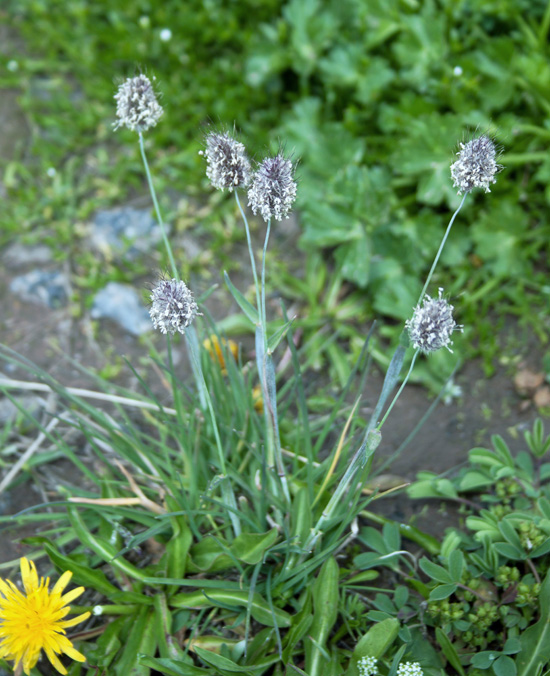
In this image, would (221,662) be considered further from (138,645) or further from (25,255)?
(25,255)

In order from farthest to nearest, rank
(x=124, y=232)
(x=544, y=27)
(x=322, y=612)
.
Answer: (x=124, y=232) < (x=544, y=27) < (x=322, y=612)

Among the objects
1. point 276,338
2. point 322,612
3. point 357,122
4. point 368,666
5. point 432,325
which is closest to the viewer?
point 432,325

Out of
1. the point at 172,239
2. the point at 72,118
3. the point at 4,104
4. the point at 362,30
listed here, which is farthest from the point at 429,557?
the point at 4,104

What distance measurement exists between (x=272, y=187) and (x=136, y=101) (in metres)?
0.56

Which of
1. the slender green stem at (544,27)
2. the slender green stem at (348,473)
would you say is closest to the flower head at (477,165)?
the slender green stem at (348,473)

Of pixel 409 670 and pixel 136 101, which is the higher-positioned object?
pixel 136 101

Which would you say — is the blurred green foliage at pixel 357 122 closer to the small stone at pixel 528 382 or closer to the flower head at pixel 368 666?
the small stone at pixel 528 382

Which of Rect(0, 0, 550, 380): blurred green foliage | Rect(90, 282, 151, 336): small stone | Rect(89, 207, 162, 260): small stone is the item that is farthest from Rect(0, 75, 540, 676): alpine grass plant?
Rect(89, 207, 162, 260): small stone

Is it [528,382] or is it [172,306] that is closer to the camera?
[172,306]

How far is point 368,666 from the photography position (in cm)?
175

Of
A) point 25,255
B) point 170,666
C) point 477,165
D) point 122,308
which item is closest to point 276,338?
point 477,165

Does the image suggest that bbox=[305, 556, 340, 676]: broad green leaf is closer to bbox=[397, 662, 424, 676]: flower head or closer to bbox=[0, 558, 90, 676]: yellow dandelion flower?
bbox=[397, 662, 424, 676]: flower head

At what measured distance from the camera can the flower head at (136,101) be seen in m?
1.70

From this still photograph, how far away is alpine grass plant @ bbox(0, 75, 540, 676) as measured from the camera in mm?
1753
